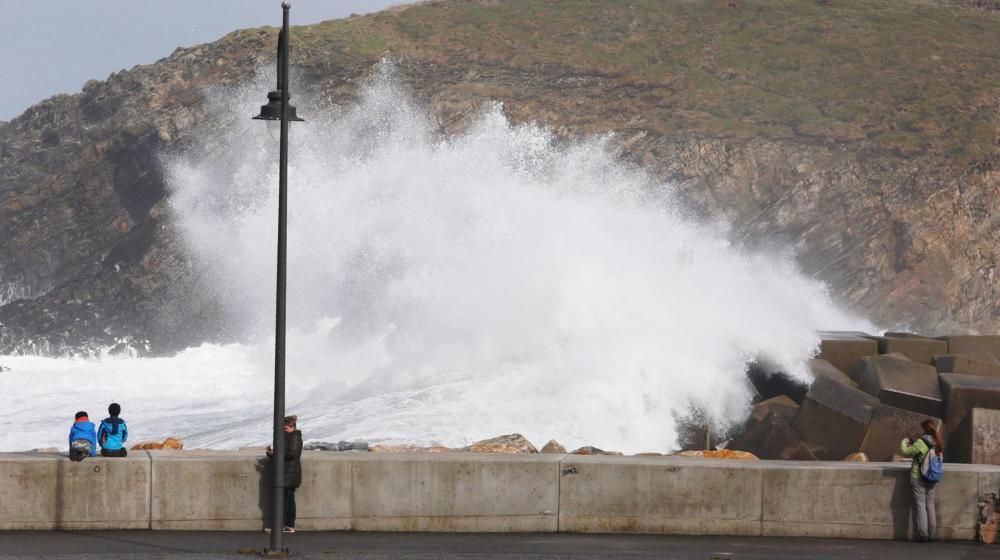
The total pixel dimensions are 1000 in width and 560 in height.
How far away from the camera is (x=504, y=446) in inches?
691

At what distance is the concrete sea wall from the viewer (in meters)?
13.1

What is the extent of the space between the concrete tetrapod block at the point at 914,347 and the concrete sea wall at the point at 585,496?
13795mm

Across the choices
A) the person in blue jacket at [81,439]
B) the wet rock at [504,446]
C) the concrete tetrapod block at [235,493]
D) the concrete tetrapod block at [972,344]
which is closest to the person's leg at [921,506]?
the concrete tetrapod block at [235,493]

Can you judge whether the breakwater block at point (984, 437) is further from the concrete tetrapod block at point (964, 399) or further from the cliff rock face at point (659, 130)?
the cliff rock face at point (659, 130)

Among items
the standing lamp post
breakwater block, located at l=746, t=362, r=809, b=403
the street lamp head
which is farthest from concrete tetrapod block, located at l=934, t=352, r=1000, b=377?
the street lamp head

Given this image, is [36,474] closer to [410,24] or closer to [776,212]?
[776,212]

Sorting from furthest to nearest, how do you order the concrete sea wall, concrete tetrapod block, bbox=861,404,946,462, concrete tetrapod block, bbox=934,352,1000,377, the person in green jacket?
concrete tetrapod block, bbox=934,352,1000,377
concrete tetrapod block, bbox=861,404,946,462
the concrete sea wall
the person in green jacket

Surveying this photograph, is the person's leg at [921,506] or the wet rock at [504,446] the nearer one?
the person's leg at [921,506]

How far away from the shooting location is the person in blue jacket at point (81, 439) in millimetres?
12594

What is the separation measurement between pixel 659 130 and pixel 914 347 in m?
39.5

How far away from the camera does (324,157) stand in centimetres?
6188

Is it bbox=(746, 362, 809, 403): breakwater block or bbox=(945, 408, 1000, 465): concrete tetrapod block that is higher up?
bbox=(746, 362, 809, 403): breakwater block

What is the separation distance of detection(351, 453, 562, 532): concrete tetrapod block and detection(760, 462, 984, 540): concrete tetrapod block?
7.02 ft

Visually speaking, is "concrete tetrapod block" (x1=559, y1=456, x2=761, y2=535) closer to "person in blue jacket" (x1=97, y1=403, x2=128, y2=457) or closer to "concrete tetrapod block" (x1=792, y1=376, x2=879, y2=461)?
"person in blue jacket" (x1=97, y1=403, x2=128, y2=457)
